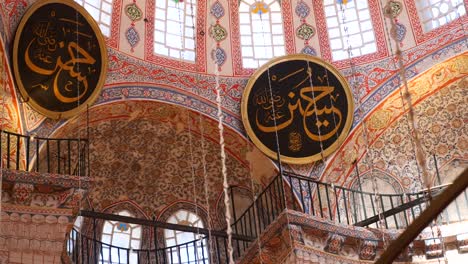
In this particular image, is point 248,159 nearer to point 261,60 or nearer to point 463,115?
point 261,60

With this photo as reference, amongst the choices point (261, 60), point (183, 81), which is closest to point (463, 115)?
point (261, 60)

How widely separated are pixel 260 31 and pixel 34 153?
444 centimetres

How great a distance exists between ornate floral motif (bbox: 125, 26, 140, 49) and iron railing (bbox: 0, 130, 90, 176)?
5.43ft

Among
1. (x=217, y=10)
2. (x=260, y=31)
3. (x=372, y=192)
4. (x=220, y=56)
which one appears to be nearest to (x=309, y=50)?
(x=260, y=31)

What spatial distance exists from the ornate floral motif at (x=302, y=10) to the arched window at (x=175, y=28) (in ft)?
5.43

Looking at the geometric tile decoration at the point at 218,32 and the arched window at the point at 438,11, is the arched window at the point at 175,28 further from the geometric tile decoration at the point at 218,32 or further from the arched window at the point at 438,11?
the arched window at the point at 438,11

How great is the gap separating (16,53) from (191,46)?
3219 mm

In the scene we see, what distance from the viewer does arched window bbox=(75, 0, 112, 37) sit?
11242 millimetres

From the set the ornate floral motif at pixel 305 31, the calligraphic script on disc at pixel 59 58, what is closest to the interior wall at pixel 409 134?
the ornate floral motif at pixel 305 31

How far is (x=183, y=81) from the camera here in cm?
1165

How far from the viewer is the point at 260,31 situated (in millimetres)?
12633

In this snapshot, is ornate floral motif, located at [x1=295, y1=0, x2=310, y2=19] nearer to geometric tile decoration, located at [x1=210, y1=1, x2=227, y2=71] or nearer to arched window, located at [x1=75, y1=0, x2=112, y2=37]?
geometric tile decoration, located at [x1=210, y1=1, x2=227, y2=71]

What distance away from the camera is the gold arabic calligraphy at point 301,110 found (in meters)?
11.7

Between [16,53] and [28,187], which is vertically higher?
[16,53]
